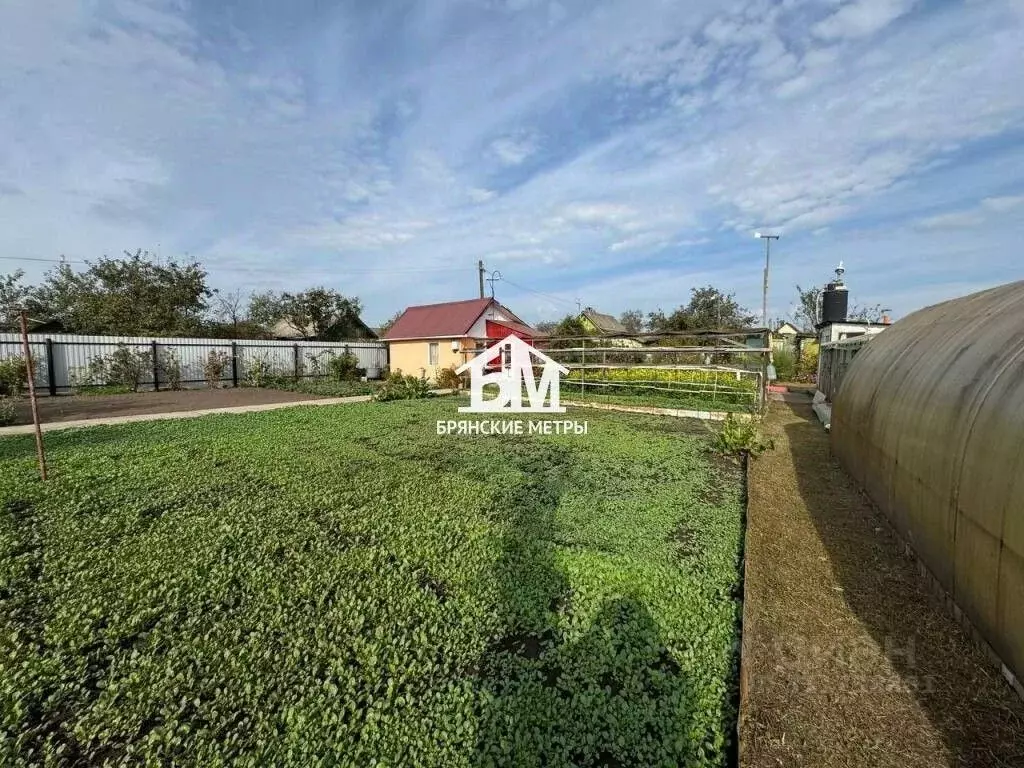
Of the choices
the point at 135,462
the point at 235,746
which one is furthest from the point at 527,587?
the point at 135,462

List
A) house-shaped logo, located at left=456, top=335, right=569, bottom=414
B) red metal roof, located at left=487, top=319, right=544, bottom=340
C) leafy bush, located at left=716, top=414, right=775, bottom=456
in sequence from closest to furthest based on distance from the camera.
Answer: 1. leafy bush, located at left=716, top=414, right=775, bottom=456
2. house-shaped logo, located at left=456, top=335, right=569, bottom=414
3. red metal roof, located at left=487, top=319, right=544, bottom=340

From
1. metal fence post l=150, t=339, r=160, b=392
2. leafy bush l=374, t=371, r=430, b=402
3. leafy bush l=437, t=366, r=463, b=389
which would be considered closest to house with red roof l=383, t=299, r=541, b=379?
leafy bush l=437, t=366, r=463, b=389

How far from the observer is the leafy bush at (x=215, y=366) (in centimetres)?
1412

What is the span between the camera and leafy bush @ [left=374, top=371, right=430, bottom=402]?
38.0 feet

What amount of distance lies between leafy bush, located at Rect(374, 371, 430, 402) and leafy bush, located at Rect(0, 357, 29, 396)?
23.8 ft

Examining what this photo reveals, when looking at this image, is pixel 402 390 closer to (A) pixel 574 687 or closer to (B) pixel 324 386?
(B) pixel 324 386

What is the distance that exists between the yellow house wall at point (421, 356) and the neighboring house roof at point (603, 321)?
1668cm

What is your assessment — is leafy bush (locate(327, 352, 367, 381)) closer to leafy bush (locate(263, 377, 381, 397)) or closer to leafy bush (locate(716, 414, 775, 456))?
leafy bush (locate(263, 377, 381, 397))

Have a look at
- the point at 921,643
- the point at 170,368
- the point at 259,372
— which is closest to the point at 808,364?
the point at 921,643

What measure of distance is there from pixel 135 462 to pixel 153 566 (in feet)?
9.68

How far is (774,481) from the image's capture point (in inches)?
204

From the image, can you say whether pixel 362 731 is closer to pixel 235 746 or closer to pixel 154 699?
pixel 235 746

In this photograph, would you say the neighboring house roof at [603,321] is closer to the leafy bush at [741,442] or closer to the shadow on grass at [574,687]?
the leafy bush at [741,442]

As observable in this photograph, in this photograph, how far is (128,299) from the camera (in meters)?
19.2
